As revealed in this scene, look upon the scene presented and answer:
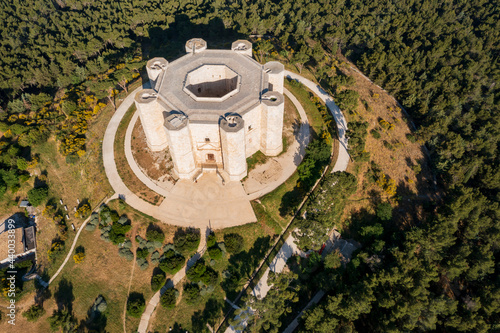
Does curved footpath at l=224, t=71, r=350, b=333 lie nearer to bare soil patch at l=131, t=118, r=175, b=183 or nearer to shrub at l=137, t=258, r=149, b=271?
shrub at l=137, t=258, r=149, b=271

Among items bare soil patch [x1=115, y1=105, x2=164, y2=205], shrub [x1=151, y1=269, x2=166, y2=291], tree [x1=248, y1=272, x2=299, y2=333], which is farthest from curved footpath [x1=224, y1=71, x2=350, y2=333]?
bare soil patch [x1=115, y1=105, x2=164, y2=205]

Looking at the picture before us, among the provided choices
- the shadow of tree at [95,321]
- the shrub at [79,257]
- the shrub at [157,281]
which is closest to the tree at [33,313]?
the shadow of tree at [95,321]

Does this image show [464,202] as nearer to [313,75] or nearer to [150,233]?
[313,75]

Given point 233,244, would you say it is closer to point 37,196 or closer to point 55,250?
point 55,250

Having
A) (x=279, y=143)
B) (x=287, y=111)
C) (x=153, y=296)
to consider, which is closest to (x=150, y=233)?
(x=153, y=296)

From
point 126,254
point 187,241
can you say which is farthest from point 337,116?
point 126,254

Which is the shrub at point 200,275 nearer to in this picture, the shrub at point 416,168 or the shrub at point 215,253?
the shrub at point 215,253
